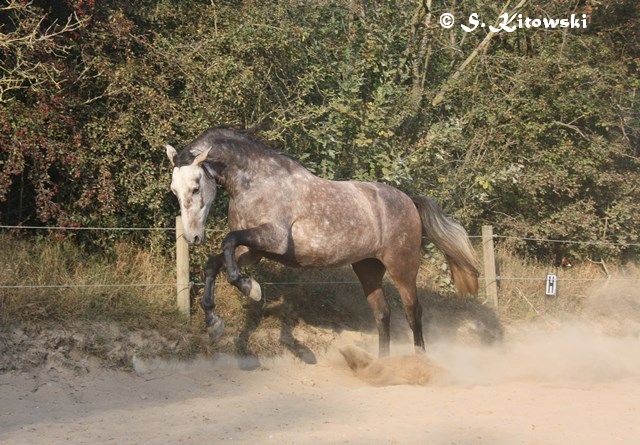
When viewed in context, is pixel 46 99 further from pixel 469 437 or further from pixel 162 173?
pixel 469 437

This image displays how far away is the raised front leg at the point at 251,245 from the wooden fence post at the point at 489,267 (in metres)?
4.92

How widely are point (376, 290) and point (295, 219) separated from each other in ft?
5.69

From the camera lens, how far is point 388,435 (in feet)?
19.7

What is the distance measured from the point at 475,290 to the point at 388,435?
4.30 meters

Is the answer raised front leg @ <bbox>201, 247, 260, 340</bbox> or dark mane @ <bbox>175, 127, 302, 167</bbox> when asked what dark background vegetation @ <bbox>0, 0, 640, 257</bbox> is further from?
raised front leg @ <bbox>201, 247, 260, 340</bbox>

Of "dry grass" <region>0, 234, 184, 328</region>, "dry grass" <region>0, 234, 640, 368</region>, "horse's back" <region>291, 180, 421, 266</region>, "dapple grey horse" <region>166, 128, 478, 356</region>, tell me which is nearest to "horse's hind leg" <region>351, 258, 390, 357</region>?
"dapple grey horse" <region>166, 128, 478, 356</region>

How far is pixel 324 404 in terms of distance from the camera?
23.2 ft

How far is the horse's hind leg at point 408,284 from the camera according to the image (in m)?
9.14

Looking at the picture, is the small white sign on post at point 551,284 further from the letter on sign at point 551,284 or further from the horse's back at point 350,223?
the horse's back at point 350,223

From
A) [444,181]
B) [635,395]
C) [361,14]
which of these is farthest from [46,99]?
[635,395]

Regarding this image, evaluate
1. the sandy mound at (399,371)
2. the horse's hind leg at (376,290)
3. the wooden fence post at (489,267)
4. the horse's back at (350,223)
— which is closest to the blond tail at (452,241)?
the horse's back at (350,223)

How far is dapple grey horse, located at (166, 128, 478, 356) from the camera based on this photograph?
7.60 meters

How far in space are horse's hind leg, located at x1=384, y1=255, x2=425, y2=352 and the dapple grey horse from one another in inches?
0.4

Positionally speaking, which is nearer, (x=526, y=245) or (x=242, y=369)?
(x=242, y=369)
